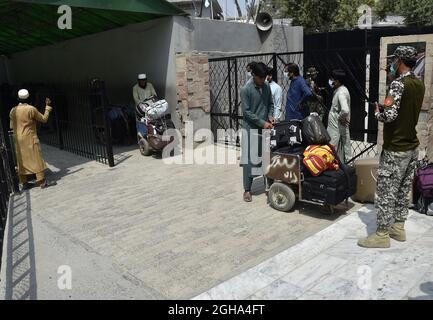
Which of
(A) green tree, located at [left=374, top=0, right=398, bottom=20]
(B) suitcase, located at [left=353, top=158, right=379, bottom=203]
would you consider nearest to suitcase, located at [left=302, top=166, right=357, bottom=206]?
(B) suitcase, located at [left=353, top=158, right=379, bottom=203]

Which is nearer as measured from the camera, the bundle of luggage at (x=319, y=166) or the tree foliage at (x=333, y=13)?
the bundle of luggage at (x=319, y=166)

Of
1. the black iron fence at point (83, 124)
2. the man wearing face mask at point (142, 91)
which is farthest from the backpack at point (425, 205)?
the man wearing face mask at point (142, 91)

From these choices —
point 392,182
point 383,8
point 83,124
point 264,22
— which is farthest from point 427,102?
point 383,8

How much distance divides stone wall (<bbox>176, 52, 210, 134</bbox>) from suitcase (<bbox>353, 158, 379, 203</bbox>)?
179 inches

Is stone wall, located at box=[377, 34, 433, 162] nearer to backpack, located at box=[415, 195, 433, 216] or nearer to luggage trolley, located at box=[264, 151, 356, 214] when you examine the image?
backpack, located at box=[415, 195, 433, 216]

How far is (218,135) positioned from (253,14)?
4.45 meters

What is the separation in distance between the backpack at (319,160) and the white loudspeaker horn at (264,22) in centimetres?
688

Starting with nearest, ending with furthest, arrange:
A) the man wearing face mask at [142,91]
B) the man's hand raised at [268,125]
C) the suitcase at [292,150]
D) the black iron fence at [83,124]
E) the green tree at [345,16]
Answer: the suitcase at [292,150] → the man's hand raised at [268,125] → the black iron fence at [83,124] → the man wearing face mask at [142,91] → the green tree at [345,16]

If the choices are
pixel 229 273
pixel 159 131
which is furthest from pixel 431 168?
pixel 159 131

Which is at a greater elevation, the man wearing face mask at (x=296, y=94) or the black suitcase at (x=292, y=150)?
the man wearing face mask at (x=296, y=94)

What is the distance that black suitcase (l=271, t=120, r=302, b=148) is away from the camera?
4875mm

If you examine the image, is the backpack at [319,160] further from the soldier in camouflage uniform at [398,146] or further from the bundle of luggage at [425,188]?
the bundle of luggage at [425,188]

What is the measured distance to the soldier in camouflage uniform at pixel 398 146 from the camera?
3502 mm
